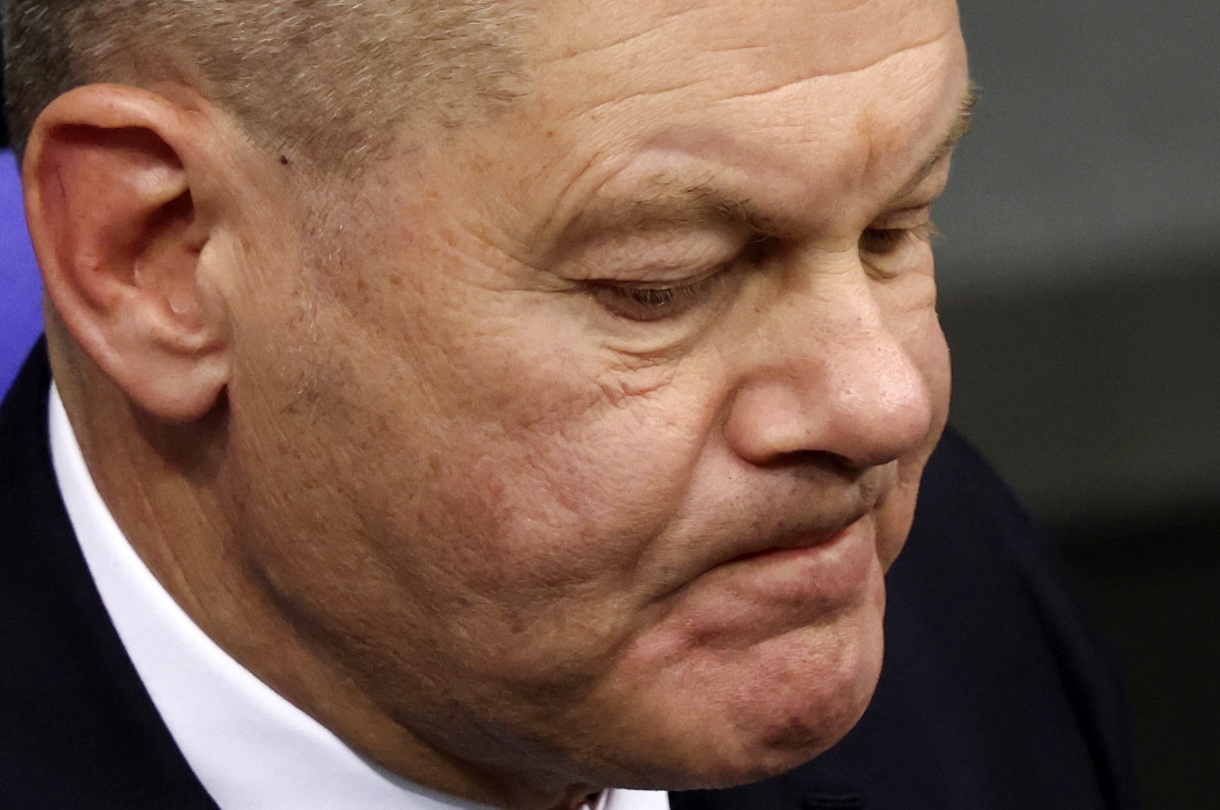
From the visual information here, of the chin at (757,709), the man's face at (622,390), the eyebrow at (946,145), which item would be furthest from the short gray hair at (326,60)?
the chin at (757,709)

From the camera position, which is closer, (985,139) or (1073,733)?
(1073,733)

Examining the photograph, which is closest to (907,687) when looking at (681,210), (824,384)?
(824,384)

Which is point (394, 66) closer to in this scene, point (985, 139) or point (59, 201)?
point (59, 201)

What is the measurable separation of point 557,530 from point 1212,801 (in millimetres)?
1717

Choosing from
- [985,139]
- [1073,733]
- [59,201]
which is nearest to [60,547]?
[59,201]

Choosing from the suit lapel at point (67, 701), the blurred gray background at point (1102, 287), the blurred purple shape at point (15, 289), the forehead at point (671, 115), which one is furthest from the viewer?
the blurred gray background at point (1102, 287)

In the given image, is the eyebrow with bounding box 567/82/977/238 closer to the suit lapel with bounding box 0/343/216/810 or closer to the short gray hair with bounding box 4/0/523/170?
the short gray hair with bounding box 4/0/523/170

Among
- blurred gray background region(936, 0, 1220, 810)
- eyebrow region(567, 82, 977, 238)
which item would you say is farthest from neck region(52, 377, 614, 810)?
blurred gray background region(936, 0, 1220, 810)

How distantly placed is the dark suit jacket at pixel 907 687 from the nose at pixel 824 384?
6.7 inches

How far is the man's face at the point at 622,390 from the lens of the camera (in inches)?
38.6

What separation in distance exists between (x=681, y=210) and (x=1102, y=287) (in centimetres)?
131

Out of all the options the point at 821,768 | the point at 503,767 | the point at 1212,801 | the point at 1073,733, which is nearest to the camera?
the point at 503,767

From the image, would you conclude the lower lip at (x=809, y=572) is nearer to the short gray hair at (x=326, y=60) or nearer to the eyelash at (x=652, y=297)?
the eyelash at (x=652, y=297)

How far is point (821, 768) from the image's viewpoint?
1521 mm
